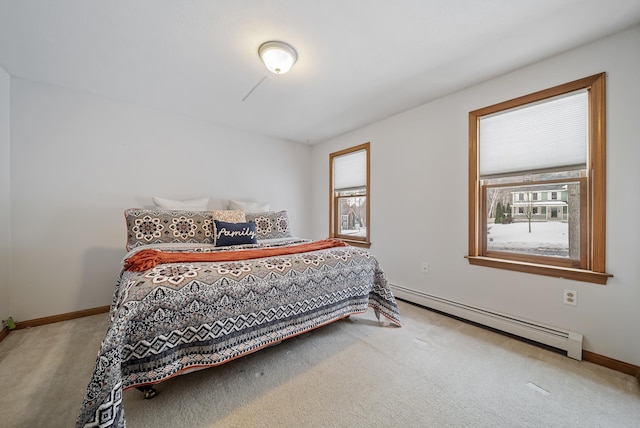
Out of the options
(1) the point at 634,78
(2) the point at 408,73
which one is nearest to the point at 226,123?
(2) the point at 408,73

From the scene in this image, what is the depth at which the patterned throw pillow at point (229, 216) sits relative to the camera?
2683mm

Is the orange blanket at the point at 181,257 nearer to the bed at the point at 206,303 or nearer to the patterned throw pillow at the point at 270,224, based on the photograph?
the bed at the point at 206,303

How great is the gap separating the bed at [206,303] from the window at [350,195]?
1.41m

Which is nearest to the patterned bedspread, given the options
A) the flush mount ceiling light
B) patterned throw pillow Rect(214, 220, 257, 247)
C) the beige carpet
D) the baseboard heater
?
the beige carpet

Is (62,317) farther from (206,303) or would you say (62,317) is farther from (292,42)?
(292,42)

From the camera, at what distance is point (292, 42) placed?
177 centimetres

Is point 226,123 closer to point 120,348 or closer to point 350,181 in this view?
point 350,181

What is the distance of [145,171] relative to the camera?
2.84 meters

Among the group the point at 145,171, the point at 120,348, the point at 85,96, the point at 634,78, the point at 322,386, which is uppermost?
the point at 85,96

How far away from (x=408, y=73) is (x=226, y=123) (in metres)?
2.45

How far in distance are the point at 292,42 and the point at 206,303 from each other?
6.14 feet

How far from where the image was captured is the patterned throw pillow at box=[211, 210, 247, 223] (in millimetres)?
2683

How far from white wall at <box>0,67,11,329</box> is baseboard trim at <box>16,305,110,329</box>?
0.48 ft

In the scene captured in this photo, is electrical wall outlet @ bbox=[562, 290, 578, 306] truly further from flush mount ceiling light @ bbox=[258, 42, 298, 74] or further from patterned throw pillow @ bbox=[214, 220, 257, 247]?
flush mount ceiling light @ bbox=[258, 42, 298, 74]
